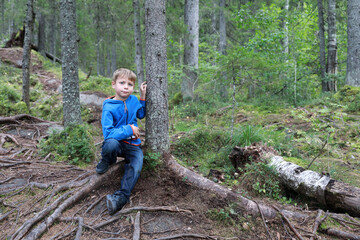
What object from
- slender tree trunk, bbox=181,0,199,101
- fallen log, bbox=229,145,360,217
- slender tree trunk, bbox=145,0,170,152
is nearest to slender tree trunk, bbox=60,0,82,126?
slender tree trunk, bbox=145,0,170,152

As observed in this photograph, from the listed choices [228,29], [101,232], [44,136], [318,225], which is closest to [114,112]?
[101,232]

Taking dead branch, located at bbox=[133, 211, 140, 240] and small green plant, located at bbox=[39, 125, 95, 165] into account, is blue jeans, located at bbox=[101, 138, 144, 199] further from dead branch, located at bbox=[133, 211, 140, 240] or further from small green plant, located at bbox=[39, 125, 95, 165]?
small green plant, located at bbox=[39, 125, 95, 165]

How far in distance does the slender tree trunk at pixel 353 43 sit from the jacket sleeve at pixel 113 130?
33.5 ft

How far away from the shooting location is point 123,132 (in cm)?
309

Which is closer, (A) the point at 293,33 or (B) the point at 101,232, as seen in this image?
(B) the point at 101,232

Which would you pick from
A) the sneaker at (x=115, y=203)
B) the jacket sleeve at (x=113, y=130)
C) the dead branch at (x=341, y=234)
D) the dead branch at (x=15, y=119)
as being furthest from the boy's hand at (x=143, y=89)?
the dead branch at (x=15, y=119)

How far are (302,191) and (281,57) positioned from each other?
9.35 metres

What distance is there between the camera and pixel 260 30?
1327cm

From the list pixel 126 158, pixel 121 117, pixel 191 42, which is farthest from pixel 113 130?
pixel 191 42

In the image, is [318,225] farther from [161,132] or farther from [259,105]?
[259,105]

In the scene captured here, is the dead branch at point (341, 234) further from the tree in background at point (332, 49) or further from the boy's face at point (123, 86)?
the tree in background at point (332, 49)

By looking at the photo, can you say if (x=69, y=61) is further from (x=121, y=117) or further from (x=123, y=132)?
(x=123, y=132)

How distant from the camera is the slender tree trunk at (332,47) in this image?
1052 centimetres

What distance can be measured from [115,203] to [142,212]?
37cm
